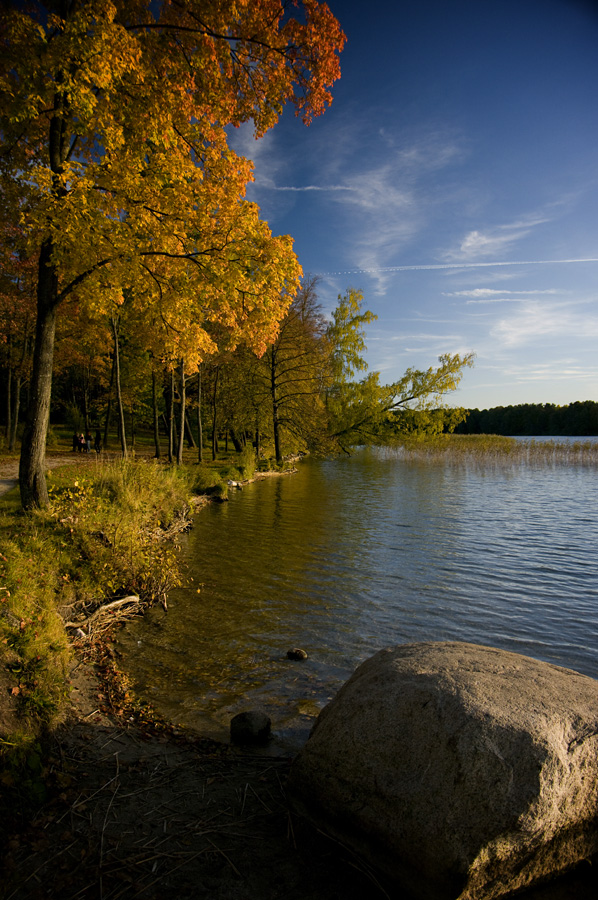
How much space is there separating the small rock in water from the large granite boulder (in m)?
1.09

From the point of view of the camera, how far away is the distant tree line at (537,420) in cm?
10575

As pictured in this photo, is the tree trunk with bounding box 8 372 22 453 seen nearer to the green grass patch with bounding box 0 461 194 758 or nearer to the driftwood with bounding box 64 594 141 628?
the green grass patch with bounding box 0 461 194 758

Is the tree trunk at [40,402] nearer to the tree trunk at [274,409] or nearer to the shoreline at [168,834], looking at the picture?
the shoreline at [168,834]

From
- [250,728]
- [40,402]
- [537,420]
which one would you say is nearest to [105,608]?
[250,728]

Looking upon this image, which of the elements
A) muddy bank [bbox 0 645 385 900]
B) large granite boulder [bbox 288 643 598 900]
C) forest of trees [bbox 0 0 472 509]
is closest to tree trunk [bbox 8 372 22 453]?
forest of trees [bbox 0 0 472 509]

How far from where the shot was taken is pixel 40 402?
8477 millimetres

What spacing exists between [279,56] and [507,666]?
360 inches

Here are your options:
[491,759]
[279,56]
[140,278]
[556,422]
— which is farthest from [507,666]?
[556,422]

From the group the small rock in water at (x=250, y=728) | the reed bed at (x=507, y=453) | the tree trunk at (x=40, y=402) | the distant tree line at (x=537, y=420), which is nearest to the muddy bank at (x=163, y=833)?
the small rock in water at (x=250, y=728)

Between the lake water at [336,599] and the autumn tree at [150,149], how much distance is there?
399 cm

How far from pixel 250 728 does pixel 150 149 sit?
9412mm

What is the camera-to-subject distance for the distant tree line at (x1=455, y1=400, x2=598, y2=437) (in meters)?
106

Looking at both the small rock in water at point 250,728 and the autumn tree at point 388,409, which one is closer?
the small rock in water at point 250,728

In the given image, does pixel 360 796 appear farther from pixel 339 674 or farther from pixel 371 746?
pixel 339 674
